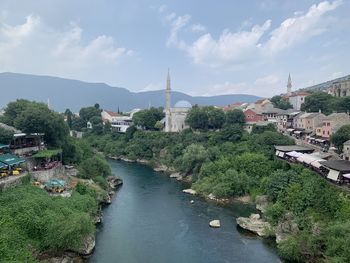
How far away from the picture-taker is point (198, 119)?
60.5m

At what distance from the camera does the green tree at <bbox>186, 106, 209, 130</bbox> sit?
6025 cm

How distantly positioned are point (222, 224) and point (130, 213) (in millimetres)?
8374

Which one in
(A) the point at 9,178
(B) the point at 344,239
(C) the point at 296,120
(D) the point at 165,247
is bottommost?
(D) the point at 165,247

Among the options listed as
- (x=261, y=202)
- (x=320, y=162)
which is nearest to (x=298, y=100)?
(x=261, y=202)

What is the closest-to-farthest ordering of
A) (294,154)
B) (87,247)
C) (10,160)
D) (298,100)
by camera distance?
1. (87,247)
2. (10,160)
3. (294,154)
4. (298,100)

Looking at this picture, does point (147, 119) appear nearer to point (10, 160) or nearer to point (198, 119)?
point (198, 119)

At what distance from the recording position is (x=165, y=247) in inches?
998

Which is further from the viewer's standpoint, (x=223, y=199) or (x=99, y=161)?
(x=99, y=161)

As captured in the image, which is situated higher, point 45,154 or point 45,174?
point 45,154

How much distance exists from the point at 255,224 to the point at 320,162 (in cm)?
774

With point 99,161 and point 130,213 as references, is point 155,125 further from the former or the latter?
point 130,213

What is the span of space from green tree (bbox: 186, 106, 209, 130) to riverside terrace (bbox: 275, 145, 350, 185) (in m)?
20.5

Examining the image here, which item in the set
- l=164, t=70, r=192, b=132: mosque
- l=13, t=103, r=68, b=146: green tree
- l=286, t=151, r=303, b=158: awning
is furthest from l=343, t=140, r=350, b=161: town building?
l=164, t=70, r=192, b=132: mosque

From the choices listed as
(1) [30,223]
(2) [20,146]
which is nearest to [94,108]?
(2) [20,146]
